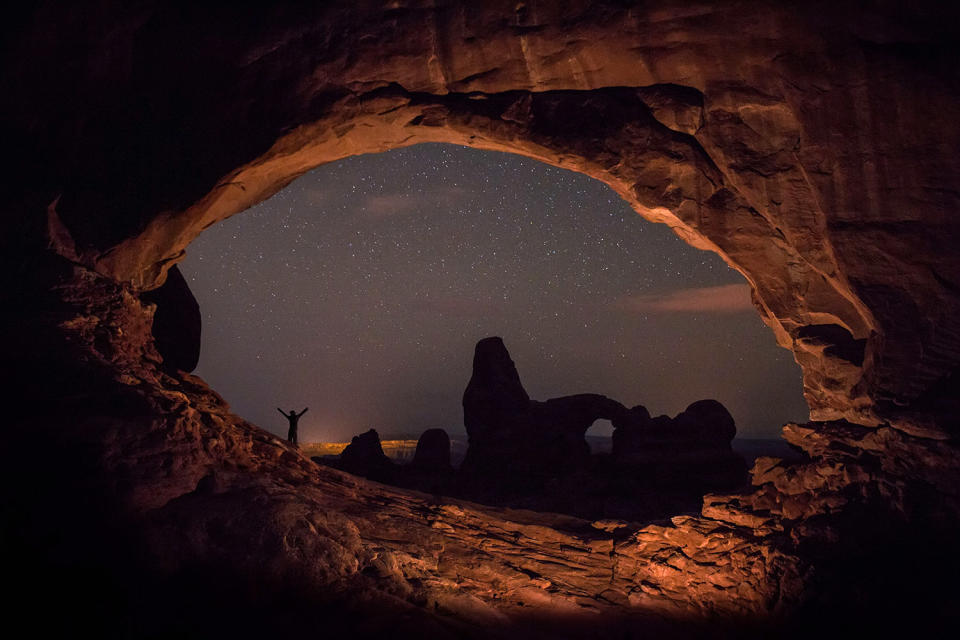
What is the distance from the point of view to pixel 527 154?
8.99 m

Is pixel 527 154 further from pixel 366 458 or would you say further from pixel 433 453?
pixel 433 453

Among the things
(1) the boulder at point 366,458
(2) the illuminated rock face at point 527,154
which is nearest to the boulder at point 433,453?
(1) the boulder at point 366,458

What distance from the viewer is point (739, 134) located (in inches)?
307

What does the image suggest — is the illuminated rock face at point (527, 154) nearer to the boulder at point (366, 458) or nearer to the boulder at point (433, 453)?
the boulder at point (366, 458)

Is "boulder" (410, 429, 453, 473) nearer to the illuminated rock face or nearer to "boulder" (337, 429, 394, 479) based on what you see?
"boulder" (337, 429, 394, 479)

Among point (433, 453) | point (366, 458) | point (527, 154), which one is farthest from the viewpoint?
point (433, 453)

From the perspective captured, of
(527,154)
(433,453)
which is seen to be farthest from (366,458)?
(527,154)

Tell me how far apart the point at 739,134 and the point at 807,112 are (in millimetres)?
868

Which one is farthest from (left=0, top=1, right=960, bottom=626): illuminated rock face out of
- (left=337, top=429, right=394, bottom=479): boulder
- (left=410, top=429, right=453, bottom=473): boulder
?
(left=410, top=429, right=453, bottom=473): boulder

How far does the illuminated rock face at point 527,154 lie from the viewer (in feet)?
20.7

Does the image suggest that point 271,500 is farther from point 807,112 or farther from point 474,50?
point 807,112

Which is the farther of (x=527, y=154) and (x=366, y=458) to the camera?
(x=366, y=458)

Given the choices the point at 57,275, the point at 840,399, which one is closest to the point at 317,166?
the point at 57,275

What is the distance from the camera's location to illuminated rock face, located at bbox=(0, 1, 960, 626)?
249 inches
